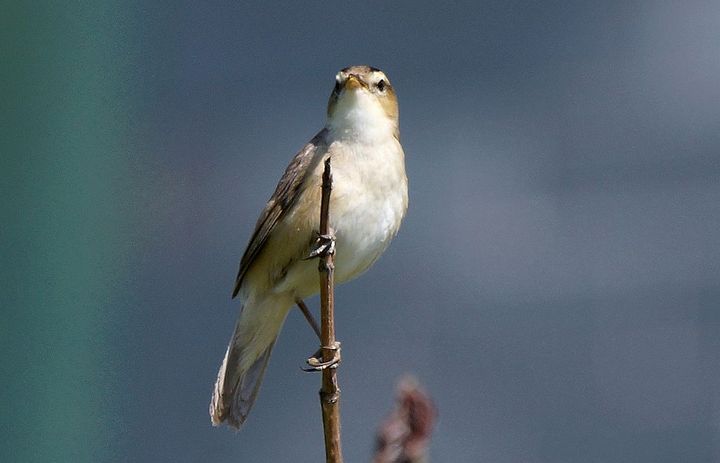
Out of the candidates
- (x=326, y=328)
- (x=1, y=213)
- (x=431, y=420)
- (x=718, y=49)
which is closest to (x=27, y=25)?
(x=1, y=213)

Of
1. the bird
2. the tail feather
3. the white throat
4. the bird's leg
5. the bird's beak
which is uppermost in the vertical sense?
the bird's beak

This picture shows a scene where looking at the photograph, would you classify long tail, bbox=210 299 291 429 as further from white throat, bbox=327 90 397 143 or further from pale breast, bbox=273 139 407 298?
white throat, bbox=327 90 397 143

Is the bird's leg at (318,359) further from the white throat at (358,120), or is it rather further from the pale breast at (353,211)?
the white throat at (358,120)

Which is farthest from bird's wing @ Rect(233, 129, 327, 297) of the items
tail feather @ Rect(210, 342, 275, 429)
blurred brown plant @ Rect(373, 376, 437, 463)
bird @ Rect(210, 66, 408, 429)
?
blurred brown plant @ Rect(373, 376, 437, 463)

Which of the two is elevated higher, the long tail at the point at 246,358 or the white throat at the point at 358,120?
the white throat at the point at 358,120

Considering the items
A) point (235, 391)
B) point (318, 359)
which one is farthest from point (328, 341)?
point (235, 391)

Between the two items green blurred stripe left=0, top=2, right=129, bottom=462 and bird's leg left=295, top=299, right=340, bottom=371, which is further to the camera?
green blurred stripe left=0, top=2, right=129, bottom=462

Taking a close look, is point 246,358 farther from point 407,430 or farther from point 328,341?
point 407,430

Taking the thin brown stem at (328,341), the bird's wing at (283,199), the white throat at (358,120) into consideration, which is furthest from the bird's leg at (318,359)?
the white throat at (358,120)
